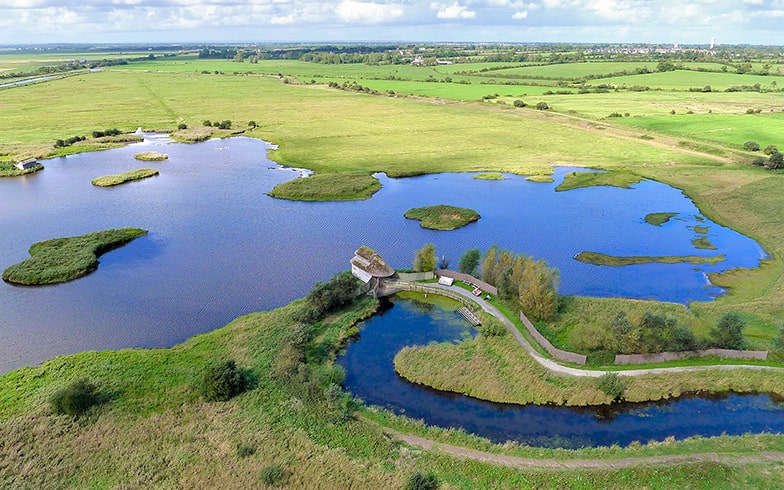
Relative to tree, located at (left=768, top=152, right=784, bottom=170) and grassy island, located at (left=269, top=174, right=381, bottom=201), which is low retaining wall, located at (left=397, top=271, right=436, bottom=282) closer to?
grassy island, located at (left=269, top=174, right=381, bottom=201)

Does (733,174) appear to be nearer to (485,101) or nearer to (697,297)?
(697,297)

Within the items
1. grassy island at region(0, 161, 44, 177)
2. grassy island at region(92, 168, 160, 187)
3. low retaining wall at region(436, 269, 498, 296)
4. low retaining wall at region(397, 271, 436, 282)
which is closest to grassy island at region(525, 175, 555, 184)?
low retaining wall at region(436, 269, 498, 296)

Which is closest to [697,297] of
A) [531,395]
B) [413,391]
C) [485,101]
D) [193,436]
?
[531,395]

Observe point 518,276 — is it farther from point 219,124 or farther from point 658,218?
point 219,124

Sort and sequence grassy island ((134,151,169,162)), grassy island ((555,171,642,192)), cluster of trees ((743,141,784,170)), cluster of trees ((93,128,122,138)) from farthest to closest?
cluster of trees ((93,128,122,138)) < grassy island ((134,151,169,162)) < cluster of trees ((743,141,784,170)) < grassy island ((555,171,642,192))

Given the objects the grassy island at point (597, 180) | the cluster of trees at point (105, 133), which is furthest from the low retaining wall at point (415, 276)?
the cluster of trees at point (105, 133)

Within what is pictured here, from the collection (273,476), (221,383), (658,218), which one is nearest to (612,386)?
(273,476)

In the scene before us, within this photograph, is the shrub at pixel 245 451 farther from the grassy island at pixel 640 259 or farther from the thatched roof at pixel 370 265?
the grassy island at pixel 640 259
